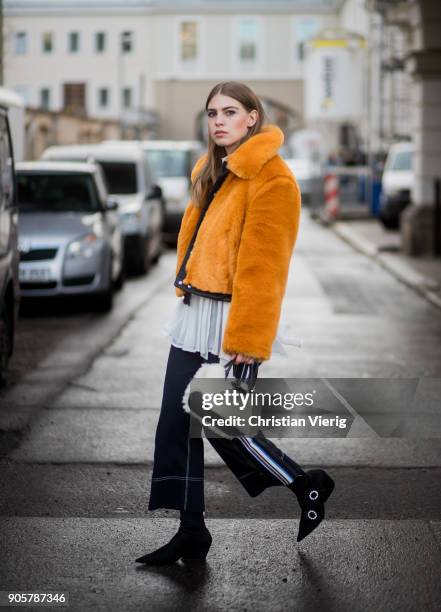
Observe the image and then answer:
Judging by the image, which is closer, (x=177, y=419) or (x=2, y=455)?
(x=177, y=419)

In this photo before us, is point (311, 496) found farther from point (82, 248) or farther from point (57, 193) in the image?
point (57, 193)

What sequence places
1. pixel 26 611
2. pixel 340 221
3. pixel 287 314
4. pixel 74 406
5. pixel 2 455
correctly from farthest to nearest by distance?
pixel 340 221, pixel 287 314, pixel 74 406, pixel 2 455, pixel 26 611

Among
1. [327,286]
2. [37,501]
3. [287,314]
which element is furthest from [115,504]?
[327,286]

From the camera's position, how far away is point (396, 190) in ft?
91.2

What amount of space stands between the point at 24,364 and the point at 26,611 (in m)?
5.76

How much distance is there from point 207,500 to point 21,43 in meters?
86.3

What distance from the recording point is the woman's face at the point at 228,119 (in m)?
4.48

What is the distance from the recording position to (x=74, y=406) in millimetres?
7914

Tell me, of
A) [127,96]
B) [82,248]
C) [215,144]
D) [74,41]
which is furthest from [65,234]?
[74,41]

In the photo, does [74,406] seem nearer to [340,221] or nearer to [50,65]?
[340,221]

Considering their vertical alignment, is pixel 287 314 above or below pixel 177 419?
below

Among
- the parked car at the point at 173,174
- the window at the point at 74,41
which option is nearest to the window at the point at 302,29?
the window at the point at 74,41

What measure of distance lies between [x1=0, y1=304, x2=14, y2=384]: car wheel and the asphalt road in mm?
174

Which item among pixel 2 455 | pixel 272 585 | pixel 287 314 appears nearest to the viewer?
pixel 272 585
